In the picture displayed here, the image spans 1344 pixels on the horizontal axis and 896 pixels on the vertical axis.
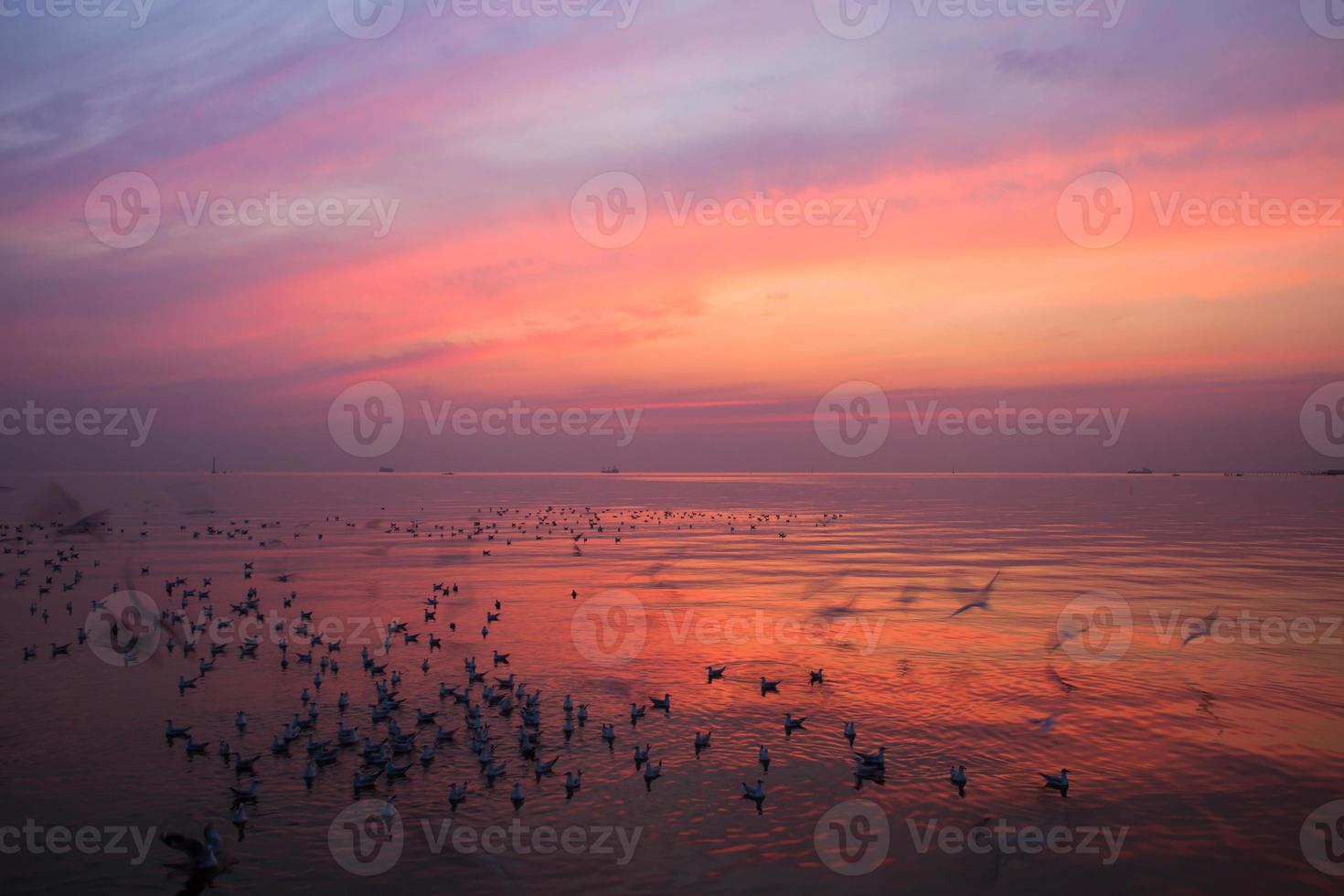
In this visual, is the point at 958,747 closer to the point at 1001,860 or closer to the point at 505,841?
the point at 1001,860

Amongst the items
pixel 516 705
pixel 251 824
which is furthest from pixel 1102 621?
pixel 251 824

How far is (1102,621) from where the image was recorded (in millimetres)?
38125
